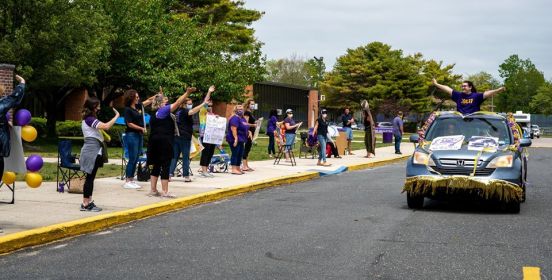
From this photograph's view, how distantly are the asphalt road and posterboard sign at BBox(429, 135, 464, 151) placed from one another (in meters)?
1.03

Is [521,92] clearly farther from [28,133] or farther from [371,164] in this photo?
[28,133]

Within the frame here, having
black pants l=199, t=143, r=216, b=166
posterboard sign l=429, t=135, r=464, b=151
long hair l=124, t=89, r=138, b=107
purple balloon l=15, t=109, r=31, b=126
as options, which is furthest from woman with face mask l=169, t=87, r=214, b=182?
purple balloon l=15, t=109, r=31, b=126

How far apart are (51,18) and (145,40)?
21.4 feet

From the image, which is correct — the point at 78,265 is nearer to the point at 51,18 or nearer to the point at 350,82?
the point at 51,18

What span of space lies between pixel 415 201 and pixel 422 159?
0.78 metres

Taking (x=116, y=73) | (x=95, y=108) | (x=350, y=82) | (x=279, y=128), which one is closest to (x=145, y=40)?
(x=116, y=73)

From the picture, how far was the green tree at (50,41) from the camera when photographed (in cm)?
2423

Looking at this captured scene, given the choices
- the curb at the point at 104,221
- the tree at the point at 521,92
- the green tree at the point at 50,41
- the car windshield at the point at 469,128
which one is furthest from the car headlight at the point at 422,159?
the tree at the point at 521,92

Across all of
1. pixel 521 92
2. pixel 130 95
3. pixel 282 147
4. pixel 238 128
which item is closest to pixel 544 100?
pixel 521 92

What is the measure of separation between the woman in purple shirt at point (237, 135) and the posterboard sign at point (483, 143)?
22.3 ft

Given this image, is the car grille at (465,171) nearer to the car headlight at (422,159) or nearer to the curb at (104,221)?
the car headlight at (422,159)

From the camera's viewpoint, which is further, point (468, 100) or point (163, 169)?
point (468, 100)

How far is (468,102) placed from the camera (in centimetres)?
1266

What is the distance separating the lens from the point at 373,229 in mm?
9336
